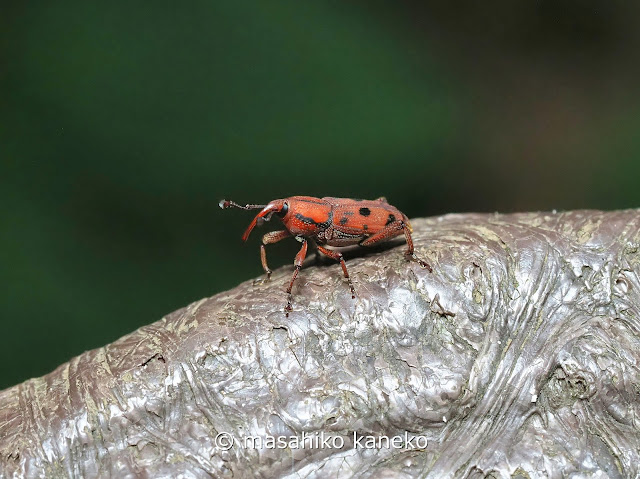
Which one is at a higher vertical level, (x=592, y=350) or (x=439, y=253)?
(x=439, y=253)

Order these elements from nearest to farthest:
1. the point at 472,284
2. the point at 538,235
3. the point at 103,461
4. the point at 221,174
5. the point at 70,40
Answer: the point at 103,461 < the point at 472,284 < the point at 538,235 < the point at 70,40 < the point at 221,174

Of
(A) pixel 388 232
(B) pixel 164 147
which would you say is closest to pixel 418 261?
(A) pixel 388 232

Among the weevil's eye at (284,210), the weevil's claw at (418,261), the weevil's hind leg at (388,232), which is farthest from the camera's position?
the weevil's hind leg at (388,232)

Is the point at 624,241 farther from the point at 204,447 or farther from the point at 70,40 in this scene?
the point at 70,40

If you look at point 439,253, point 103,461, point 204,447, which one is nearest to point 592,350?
point 439,253

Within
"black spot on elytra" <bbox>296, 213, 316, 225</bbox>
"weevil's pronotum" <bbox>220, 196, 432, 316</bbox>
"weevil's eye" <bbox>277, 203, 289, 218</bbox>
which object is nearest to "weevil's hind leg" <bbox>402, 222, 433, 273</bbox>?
"weevil's pronotum" <bbox>220, 196, 432, 316</bbox>

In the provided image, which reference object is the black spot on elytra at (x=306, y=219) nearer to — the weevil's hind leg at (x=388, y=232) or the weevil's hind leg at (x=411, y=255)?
the weevil's hind leg at (x=388, y=232)

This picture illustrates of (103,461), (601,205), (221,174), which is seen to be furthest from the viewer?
(601,205)

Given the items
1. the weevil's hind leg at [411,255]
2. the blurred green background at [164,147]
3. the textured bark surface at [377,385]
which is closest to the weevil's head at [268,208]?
the textured bark surface at [377,385]
